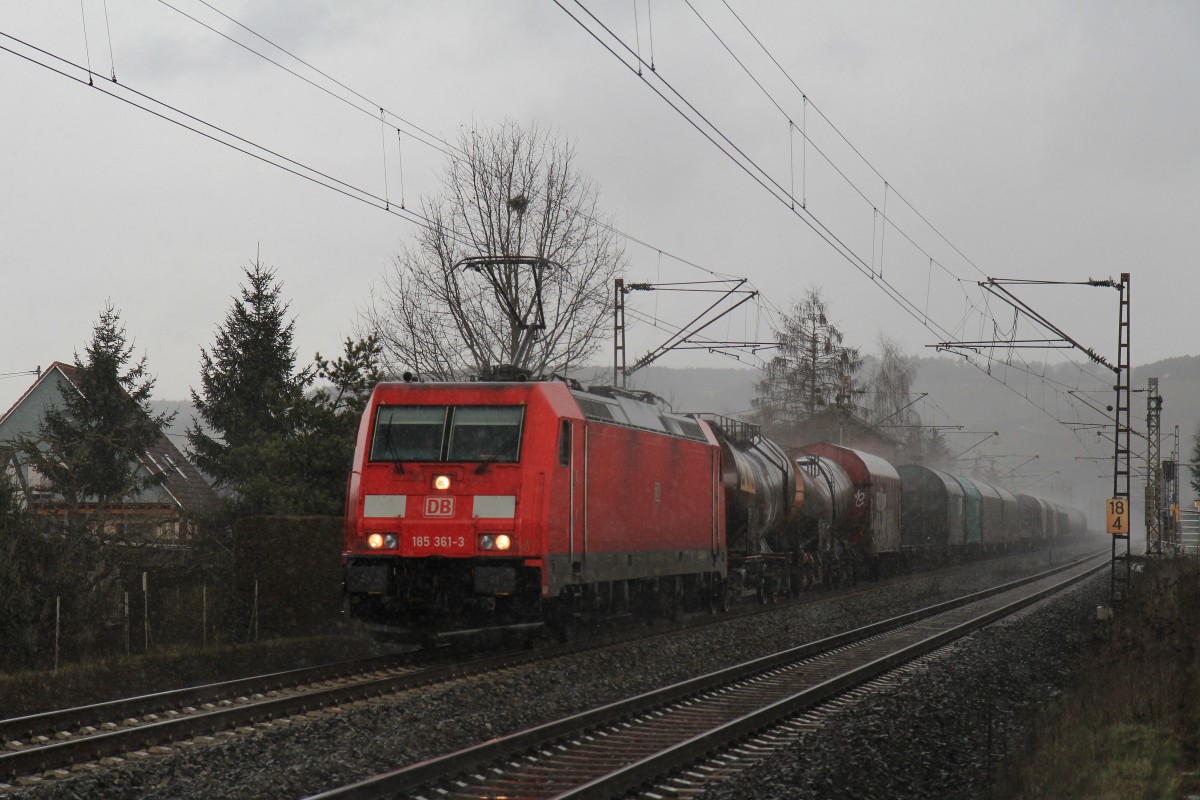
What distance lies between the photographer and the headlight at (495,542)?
555 inches

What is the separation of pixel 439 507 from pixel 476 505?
1.47 ft

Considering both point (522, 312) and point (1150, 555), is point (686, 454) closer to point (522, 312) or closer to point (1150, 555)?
point (522, 312)

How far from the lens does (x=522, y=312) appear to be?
3012 centimetres

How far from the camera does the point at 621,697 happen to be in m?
12.2

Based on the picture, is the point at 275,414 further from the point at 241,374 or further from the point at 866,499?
the point at 866,499

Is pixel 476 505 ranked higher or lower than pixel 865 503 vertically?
higher

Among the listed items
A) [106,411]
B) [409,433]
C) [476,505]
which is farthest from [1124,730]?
[106,411]

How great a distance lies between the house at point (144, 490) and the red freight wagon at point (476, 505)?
11.8 ft

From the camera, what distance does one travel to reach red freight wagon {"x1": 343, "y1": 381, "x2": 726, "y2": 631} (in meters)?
14.2

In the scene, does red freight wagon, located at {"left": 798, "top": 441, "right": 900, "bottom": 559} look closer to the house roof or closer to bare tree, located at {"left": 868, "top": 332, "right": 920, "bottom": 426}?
the house roof

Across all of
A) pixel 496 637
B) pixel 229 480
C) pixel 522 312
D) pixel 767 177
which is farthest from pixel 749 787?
pixel 229 480

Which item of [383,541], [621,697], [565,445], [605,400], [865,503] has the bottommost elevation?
[621,697]

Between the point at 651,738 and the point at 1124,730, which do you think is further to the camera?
the point at 651,738

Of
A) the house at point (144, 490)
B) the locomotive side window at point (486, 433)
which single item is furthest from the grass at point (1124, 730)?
the house at point (144, 490)
